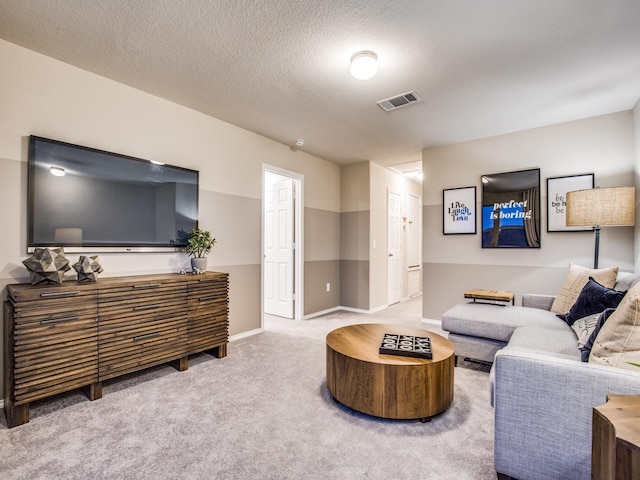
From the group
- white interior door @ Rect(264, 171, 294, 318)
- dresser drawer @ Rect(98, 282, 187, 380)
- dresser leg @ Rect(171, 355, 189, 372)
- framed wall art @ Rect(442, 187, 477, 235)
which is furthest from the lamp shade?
dresser leg @ Rect(171, 355, 189, 372)

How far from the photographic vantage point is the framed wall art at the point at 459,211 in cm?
403

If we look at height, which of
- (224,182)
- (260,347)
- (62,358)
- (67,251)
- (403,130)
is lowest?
(260,347)

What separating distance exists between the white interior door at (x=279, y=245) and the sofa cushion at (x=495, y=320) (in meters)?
2.44

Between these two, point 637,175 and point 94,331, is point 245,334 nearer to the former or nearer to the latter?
point 94,331

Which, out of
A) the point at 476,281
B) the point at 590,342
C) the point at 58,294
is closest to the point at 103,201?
the point at 58,294

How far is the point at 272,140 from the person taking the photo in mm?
4109

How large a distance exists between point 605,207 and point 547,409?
7.63ft

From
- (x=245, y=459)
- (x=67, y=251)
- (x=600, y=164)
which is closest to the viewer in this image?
(x=245, y=459)

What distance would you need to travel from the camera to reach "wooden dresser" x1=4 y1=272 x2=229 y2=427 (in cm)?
187

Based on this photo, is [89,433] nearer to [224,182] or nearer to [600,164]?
[224,182]

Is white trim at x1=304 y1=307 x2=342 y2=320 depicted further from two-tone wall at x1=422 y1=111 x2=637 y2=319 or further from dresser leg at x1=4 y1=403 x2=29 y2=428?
dresser leg at x1=4 y1=403 x2=29 y2=428

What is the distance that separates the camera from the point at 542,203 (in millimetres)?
3553

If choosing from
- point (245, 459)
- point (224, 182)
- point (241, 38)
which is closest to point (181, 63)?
point (241, 38)

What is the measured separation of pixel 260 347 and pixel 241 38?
112 inches
